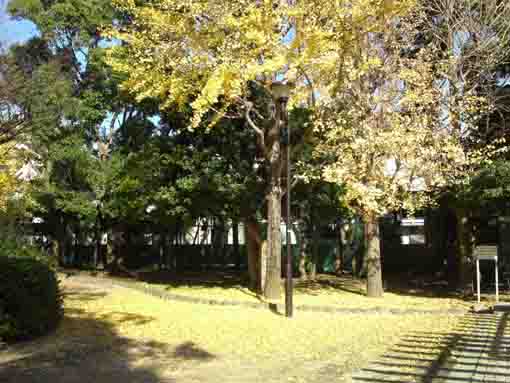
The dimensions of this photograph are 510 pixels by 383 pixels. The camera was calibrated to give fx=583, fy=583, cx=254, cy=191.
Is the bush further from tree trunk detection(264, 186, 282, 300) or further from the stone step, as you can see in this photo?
the stone step

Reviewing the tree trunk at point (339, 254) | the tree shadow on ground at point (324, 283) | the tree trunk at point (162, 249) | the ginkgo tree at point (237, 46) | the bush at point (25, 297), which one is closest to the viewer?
the bush at point (25, 297)

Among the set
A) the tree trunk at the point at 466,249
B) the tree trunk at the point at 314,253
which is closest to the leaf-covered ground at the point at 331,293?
the tree trunk at the point at 314,253

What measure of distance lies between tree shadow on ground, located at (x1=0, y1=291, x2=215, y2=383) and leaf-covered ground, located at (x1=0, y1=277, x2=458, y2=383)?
0.5 inches

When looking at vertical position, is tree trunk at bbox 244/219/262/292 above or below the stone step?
above

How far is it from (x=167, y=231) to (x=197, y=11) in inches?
635

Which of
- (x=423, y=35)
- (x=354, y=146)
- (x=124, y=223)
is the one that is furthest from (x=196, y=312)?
(x=124, y=223)

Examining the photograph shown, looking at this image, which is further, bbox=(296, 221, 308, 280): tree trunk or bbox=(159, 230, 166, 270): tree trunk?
bbox=(159, 230, 166, 270): tree trunk

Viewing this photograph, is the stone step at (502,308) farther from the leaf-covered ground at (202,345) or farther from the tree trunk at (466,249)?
the tree trunk at (466,249)

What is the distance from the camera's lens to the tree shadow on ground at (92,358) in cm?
703

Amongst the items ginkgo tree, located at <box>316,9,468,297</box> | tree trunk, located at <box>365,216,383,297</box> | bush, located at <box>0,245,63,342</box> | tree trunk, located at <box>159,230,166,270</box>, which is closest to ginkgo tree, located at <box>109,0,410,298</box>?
ginkgo tree, located at <box>316,9,468,297</box>

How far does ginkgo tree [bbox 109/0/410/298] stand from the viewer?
38.4 feet

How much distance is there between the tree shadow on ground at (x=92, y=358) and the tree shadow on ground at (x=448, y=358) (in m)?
2.46

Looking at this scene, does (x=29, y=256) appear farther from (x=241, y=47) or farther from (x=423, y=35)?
(x=423, y=35)

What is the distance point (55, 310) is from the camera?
10.2 metres
